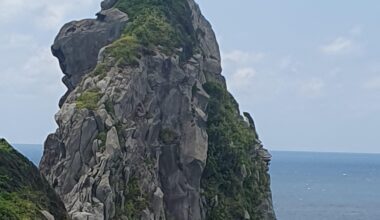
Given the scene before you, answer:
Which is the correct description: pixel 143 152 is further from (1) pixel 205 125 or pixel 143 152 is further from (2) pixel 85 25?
(2) pixel 85 25

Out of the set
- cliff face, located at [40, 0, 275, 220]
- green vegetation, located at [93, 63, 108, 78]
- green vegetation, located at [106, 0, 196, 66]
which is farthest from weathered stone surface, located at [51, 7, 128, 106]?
green vegetation, located at [93, 63, 108, 78]

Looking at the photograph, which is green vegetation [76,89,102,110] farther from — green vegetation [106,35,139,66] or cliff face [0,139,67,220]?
cliff face [0,139,67,220]

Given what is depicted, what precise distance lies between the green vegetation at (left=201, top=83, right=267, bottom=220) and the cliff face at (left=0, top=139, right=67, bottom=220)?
→ 25977 mm

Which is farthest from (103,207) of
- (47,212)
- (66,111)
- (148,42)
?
(148,42)

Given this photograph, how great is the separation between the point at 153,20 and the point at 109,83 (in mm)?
11597

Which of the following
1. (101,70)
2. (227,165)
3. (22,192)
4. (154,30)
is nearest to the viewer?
(22,192)

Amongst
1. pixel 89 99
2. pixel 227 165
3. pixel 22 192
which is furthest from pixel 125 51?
pixel 22 192

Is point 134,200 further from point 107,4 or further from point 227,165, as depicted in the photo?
point 107,4

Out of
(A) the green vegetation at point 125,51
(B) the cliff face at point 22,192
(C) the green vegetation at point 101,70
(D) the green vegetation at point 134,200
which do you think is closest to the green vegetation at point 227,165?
(D) the green vegetation at point 134,200

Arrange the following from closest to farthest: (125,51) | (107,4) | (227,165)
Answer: (125,51)
(227,165)
(107,4)

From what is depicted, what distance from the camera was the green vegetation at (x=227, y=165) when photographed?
199 feet

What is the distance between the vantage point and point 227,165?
63.1 m

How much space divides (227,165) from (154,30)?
12039 mm

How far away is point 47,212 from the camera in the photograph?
31516 mm
